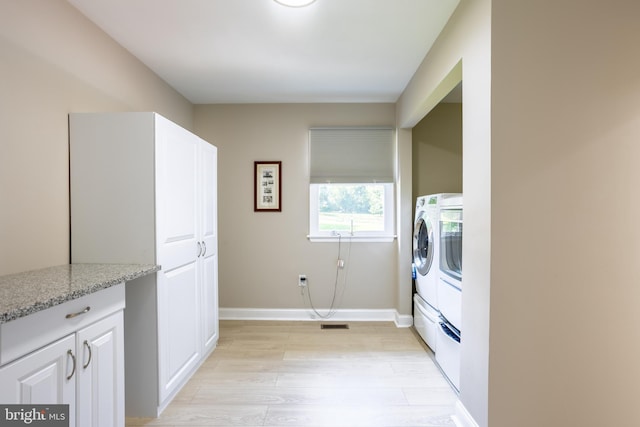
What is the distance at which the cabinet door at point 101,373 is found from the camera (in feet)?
4.42

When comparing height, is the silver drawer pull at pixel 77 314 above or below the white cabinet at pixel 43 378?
above

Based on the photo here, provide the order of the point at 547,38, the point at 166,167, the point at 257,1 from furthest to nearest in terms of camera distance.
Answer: the point at 166,167, the point at 257,1, the point at 547,38

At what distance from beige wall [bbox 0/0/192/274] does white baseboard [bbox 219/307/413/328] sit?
83.8 inches

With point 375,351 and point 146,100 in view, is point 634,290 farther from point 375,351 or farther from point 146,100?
point 146,100

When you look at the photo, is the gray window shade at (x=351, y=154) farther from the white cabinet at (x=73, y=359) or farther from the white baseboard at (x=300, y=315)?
the white cabinet at (x=73, y=359)

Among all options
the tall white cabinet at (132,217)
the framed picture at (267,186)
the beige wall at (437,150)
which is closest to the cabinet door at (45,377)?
the tall white cabinet at (132,217)

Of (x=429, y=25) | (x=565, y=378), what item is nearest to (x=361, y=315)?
(x=565, y=378)

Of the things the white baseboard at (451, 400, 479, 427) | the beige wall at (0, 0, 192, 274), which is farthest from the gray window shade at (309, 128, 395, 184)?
the white baseboard at (451, 400, 479, 427)

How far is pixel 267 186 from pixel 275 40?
172 cm

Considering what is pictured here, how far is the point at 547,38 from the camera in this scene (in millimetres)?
1546

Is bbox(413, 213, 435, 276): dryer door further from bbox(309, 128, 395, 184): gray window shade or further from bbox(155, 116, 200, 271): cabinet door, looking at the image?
bbox(155, 116, 200, 271): cabinet door

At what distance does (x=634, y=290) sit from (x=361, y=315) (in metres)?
2.55

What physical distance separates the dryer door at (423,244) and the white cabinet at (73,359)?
2.34 meters

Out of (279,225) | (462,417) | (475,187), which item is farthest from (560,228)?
(279,225)
